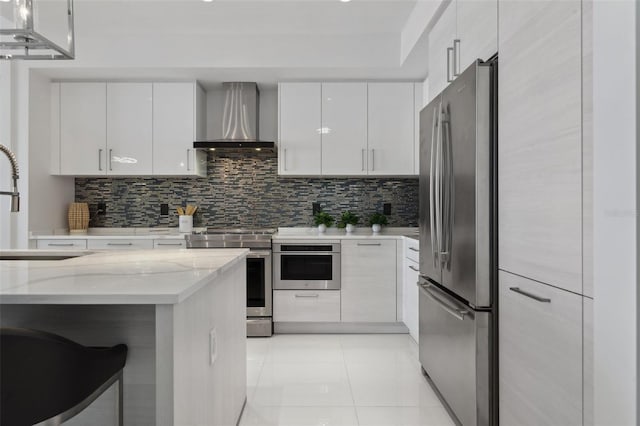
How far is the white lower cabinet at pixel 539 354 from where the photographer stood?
1342 mm

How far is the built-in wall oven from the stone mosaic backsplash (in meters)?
0.60

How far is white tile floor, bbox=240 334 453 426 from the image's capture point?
93.2 inches

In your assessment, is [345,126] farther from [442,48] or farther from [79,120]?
[79,120]

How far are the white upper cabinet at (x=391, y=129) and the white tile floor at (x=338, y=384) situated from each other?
5.20ft

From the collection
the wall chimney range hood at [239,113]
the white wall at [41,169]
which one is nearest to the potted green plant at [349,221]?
the wall chimney range hood at [239,113]

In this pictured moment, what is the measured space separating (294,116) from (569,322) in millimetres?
3219

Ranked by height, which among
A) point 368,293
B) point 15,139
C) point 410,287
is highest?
point 15,139

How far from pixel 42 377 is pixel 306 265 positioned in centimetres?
299

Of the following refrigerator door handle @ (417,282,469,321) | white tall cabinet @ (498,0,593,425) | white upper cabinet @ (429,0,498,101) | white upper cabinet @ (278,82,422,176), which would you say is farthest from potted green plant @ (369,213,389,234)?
white tall cabinet @ (498,0,593,425)

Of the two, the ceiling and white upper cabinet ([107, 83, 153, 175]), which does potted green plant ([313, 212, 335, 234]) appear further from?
white upper cabinet ([107, 83, 153, 175])

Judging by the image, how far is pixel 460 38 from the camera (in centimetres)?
238

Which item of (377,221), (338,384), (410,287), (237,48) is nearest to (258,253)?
(377,221)

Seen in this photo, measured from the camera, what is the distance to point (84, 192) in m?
4.52

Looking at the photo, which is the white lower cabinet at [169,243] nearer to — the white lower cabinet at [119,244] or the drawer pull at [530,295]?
the white lower cabinet at [119,244]
